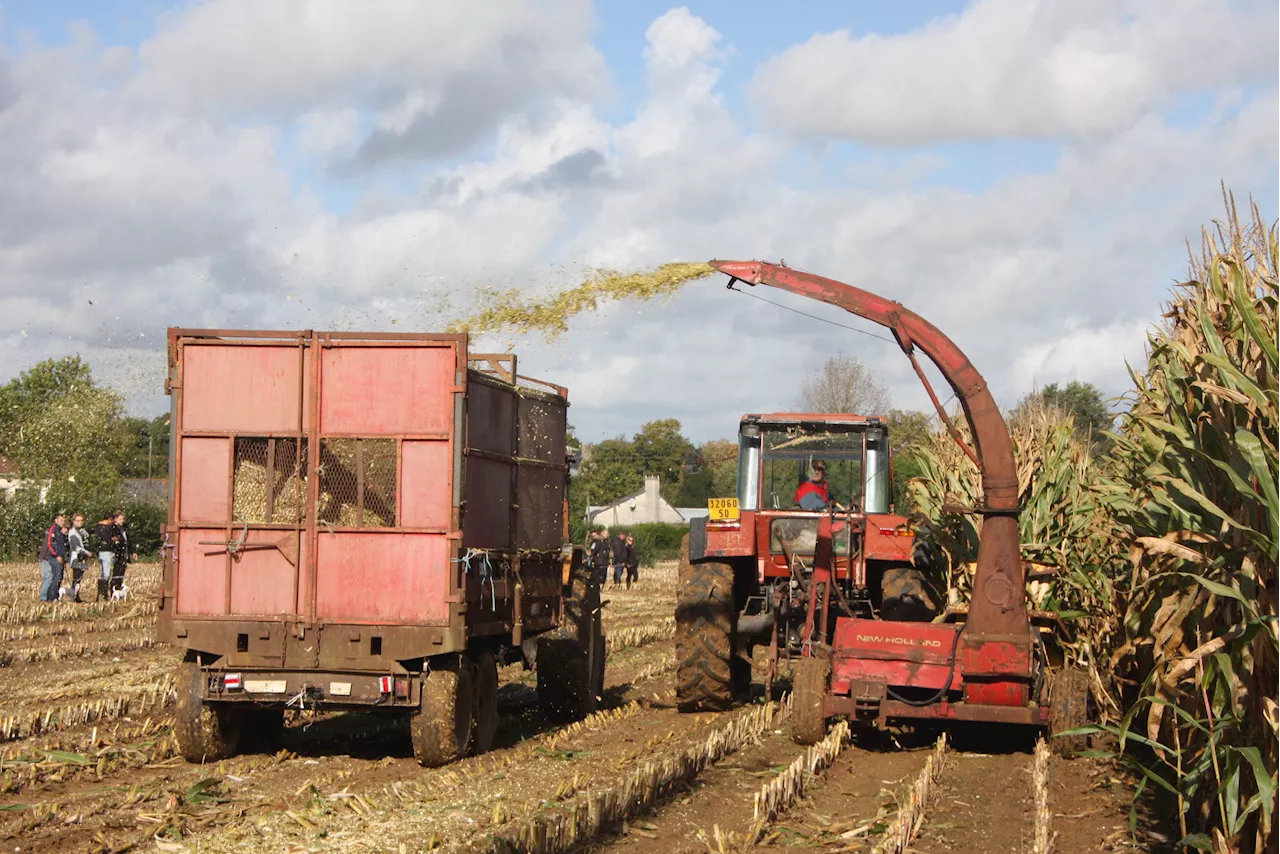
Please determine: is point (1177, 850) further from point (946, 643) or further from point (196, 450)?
point (196, 450)

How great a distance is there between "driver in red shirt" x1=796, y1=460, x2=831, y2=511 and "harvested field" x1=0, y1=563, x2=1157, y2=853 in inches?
75.0

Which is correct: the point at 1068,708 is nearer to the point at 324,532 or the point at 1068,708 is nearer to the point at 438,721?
the point at 438,721

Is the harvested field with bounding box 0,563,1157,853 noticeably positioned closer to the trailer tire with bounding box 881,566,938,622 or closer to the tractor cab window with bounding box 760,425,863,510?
the trailer tire with bounding box 881,566,938,622

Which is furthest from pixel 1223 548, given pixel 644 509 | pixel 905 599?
pixel 644 509

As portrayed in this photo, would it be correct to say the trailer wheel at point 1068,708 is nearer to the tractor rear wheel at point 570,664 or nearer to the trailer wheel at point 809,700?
the trailer wheel at point 809,700

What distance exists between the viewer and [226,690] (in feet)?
31.1

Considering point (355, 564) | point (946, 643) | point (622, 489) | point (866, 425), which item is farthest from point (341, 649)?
point (622, 489)

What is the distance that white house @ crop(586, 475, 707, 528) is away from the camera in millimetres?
84375

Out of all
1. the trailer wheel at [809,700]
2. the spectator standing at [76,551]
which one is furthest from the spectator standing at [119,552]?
the trailer wheel at [809,700]

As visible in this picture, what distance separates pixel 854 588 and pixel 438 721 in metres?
4.26

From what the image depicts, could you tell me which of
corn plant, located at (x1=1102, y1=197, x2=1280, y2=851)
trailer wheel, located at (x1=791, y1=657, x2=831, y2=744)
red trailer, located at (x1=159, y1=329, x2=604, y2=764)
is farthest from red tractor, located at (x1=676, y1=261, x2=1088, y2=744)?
red trailer, located at (x1=159, y1=329, x2=604, y2=764)

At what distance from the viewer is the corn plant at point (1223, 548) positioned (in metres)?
5.73

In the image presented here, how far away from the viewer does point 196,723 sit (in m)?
9.48

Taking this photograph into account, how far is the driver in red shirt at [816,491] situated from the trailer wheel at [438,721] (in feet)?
13.6
